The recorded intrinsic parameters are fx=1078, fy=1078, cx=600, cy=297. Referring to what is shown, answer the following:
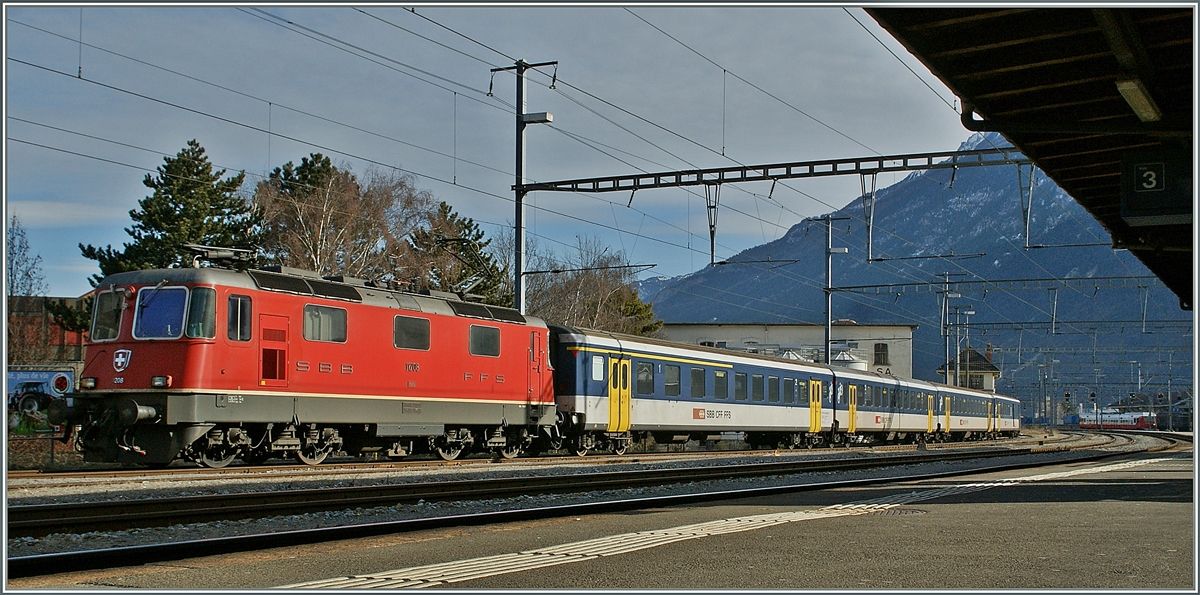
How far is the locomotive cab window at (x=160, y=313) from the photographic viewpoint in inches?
681

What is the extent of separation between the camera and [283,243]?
48.2m

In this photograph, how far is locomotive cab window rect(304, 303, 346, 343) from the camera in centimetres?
1902

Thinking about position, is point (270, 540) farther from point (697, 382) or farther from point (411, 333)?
point (697, 382)

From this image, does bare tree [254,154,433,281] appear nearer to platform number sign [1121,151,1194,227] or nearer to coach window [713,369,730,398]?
coach window [713,369,730,398]

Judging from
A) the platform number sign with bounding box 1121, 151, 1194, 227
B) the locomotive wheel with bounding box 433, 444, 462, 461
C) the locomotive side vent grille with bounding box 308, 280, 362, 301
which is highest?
the platform number sign with bounding box 1121, 151, 1194, 227

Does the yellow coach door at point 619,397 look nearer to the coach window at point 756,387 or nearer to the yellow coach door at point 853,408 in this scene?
the coach window at point 756,387

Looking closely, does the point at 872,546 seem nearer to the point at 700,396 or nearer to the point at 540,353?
the point at 540,353

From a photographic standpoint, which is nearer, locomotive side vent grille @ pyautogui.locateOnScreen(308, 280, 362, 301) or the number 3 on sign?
the number 3 on sign

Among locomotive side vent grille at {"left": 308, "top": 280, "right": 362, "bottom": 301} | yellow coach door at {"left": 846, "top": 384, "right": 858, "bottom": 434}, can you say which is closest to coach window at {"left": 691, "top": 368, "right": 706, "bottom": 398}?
yellow coach door at {"left": 846, "top": 384, "right": 858, "bottom": 434}

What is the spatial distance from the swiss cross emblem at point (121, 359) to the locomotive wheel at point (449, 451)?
7.36 meters

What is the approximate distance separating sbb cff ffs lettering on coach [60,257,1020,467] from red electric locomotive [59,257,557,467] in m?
0.03

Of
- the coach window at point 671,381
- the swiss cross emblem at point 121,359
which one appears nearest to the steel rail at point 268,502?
the swiss cross emblem at point 121,359

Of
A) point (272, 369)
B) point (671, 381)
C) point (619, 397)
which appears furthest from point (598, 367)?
point (272, 369)

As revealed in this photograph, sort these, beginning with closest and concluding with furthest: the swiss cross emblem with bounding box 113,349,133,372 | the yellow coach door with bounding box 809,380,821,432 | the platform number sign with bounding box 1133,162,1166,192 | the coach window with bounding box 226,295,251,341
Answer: the platform number sign with bounding box 1133,162,1166,192, the swiss cross emblem with bounding box 113,349,133,372, the coach window with bounding box 226,295,251,341, the yellow coach door with bounding box 809,380,821,432
